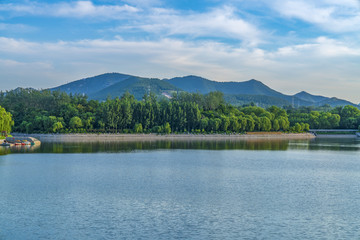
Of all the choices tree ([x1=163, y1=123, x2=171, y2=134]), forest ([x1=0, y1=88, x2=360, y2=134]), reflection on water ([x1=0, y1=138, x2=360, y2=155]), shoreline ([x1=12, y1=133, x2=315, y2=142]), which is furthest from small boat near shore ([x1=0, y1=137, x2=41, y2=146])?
tree ([x1=163, y1=123, x2=171, y2=134])

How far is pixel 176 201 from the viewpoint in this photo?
2119 centimetres

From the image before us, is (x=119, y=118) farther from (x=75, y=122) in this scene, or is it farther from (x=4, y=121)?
(x=4, y=121)

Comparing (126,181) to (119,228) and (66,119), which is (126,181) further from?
(66,119)

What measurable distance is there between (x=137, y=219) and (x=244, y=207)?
5.85m

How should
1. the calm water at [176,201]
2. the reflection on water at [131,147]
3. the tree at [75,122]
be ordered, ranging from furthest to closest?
the tree at [75,122] → the reflection on water at [131,147] → the calm water at [176,201]

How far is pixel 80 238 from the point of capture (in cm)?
1536

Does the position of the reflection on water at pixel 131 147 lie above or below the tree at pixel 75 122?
below

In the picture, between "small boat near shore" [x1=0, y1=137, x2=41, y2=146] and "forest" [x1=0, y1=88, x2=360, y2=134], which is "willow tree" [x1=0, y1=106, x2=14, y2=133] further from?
"forest" [x1=0, y1=88, x2=360, y2=134]

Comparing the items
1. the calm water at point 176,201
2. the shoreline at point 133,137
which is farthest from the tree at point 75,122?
the calm water at point 176,201

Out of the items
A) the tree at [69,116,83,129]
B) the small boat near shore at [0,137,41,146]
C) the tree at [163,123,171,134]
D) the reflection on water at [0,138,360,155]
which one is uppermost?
the tree at [69,116,83,129]

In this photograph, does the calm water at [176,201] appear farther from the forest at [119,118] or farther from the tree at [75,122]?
the forest at [119,118]

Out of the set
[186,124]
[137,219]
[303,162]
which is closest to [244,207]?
[137,219]

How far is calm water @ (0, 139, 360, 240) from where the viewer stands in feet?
53.6

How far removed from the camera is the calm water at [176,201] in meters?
16.3
